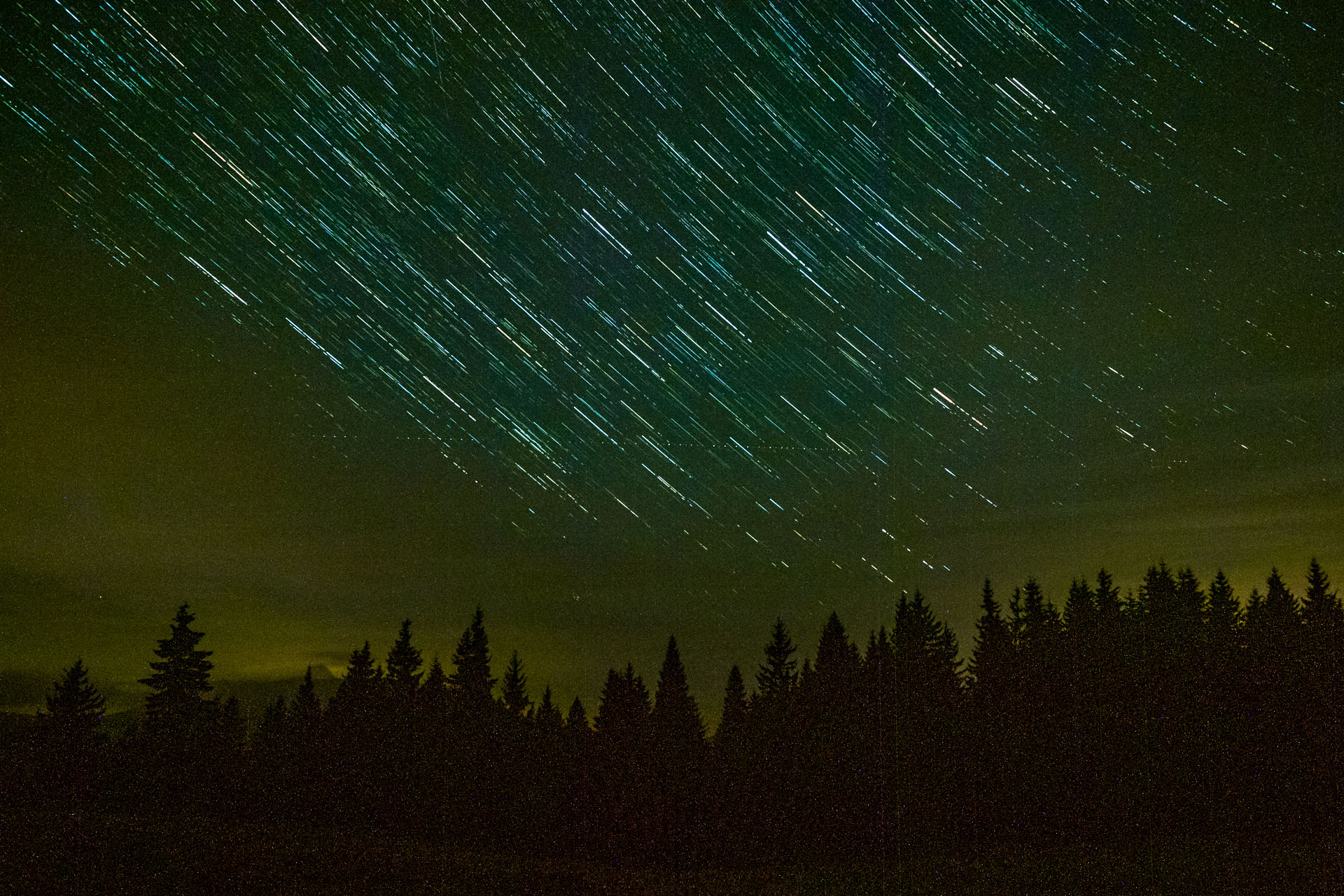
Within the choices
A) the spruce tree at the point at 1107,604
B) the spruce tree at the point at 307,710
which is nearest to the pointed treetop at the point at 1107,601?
the spruce tree at the point at 1107,604

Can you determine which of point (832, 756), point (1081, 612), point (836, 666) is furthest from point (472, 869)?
point (1081, 612)

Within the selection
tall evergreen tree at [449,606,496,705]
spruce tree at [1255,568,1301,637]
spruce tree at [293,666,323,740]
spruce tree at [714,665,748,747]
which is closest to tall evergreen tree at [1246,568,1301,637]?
spruce tree at [1255,568,1301,637]

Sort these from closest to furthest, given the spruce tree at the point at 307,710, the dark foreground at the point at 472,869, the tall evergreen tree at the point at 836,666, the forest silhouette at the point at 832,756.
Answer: the dark foreground at the point at 472,869 → the forest silhouette at the point at 832,756 → the tall evergreen tree at the point at 836,666 → the spruce tree at the point at 307,710

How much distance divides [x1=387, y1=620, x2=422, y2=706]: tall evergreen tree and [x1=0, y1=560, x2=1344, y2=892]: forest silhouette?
18cm

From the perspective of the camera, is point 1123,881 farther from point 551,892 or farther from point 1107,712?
point 1107,712

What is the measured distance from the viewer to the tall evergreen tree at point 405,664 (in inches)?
2544

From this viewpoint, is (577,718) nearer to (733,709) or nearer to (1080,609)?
(733,709)

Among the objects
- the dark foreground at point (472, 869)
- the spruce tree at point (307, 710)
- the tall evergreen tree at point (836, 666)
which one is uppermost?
the tall evergreen tree at point (836, 666)

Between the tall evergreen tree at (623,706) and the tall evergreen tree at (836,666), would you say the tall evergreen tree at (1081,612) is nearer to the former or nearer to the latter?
the tall evergreen tree at (836,666)

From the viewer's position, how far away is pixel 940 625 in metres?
70.8

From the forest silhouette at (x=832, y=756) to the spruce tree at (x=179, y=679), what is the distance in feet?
0.48

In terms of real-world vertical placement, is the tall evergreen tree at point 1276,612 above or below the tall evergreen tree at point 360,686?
above

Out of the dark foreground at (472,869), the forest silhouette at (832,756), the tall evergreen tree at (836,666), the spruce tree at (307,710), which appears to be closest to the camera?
the dark foreground at (472,869)

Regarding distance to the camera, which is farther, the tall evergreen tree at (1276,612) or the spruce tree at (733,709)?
the spruce tree at (733,709)
